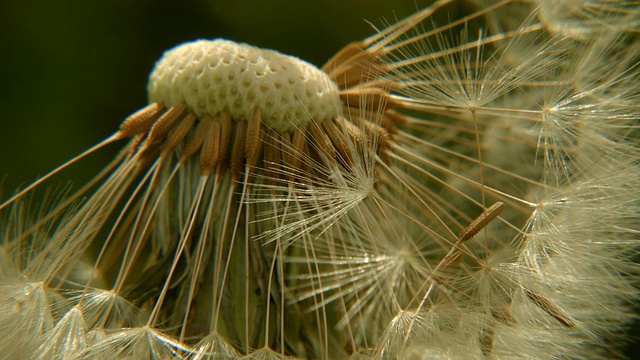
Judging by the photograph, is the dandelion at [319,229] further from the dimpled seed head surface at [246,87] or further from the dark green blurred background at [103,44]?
the dark green blurred background at [103,44]

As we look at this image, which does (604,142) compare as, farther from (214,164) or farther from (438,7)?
(214,164)

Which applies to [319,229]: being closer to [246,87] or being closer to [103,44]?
[246,87]

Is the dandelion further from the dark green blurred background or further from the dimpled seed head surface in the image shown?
the dark green blurred background

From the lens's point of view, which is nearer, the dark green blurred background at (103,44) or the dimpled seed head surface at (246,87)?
the dimpled seed head surface at (246,87)

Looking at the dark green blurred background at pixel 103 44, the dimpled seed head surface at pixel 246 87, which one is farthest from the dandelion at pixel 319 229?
the dark green blurred background at pixel 103 44

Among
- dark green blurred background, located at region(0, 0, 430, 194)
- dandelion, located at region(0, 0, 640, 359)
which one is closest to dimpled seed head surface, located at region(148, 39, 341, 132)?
dandelion, located at region(0, 0, 640, 359)

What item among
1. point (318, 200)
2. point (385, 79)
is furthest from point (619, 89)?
point (318, 200)

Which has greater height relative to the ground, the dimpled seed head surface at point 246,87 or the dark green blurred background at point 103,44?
the dimpled seed head surface at point 246,87
